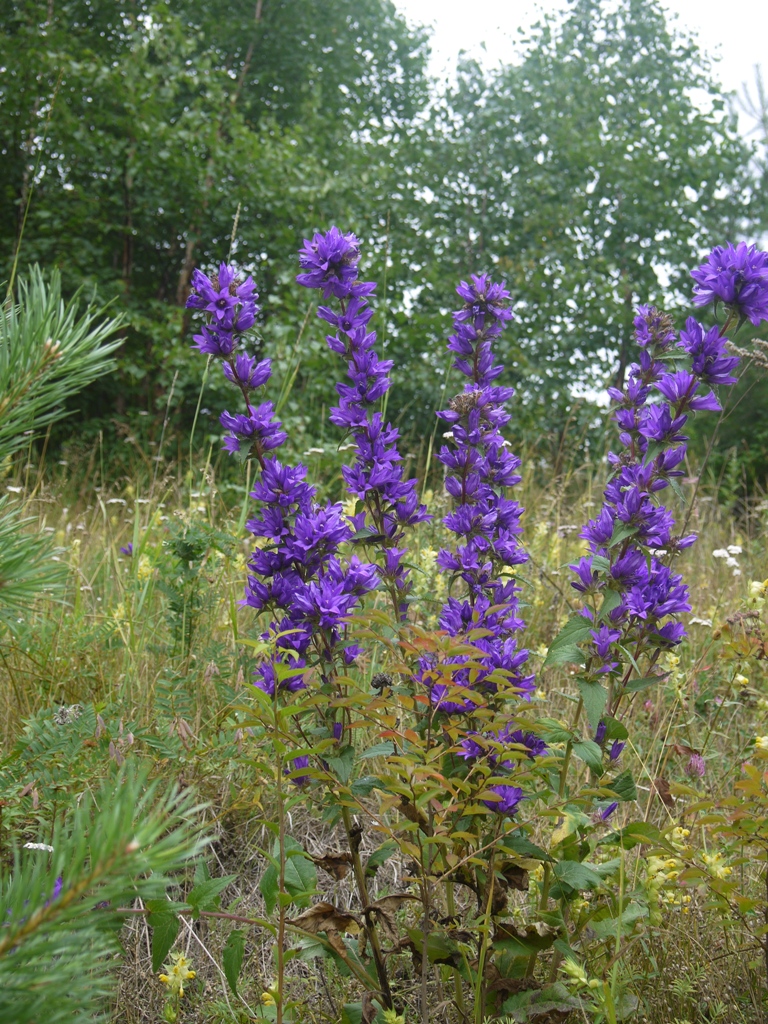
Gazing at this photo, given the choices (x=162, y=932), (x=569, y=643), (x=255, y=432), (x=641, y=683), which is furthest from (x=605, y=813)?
(x=255, y=432)

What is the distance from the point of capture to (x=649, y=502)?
1.62 metres

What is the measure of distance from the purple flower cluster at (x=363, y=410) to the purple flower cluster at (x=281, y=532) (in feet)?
0.30

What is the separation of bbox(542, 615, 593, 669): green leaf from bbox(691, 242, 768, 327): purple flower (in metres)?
0.66

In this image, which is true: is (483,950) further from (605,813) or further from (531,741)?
(605,813)

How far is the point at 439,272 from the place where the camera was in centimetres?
1099

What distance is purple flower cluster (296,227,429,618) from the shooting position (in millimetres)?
1632

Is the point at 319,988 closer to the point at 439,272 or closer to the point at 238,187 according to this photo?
the point at 238,187

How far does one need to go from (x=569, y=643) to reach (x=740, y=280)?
2.48ft

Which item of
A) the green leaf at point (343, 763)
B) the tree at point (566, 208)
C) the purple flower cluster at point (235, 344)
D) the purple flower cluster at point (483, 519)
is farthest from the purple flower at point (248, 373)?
the tree at point (566, 208)

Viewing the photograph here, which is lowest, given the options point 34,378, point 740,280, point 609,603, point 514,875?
point 514,875

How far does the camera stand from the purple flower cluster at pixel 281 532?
1481mm

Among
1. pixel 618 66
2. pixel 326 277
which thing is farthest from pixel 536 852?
pixel 618 66

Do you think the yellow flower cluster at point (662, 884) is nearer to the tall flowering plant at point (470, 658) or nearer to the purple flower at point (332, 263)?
the tall flowering plant at point (470, 658)

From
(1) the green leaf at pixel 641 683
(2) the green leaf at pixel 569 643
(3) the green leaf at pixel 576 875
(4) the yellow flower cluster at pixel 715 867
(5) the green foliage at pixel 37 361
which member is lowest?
(3) the green leaf at pixel 576 875
